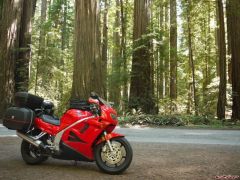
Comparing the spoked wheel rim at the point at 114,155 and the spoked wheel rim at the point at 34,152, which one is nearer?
the spoked wheel rim at the point at 114,155

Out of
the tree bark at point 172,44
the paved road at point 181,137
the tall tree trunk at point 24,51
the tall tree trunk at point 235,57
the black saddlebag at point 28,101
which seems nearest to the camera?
the black saddlebag at point 28,101

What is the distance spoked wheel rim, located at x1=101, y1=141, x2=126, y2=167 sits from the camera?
5.64m

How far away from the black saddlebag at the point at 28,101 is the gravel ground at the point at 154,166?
103 cm

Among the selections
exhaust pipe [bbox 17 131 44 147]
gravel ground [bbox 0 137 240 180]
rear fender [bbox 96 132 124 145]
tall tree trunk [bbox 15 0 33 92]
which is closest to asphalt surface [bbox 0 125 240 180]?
gravel ground [bbox 0 137 240 180]

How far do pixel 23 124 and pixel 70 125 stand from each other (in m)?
0.84

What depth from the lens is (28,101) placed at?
6223 millimetres

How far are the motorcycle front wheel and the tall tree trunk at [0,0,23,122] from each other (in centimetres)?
1054

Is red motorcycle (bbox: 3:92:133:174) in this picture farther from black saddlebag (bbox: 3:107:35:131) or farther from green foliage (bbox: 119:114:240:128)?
green foliage (bbox: 119:114:240:128)

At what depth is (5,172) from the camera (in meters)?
5.59

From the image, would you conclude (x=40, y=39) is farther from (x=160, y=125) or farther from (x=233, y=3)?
(x=233, y=3)

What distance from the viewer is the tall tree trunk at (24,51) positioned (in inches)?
640

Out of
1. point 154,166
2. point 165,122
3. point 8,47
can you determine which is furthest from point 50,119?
point 8,47

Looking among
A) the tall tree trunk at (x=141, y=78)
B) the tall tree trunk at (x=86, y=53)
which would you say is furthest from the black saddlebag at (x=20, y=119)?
the tall tree trunk at (x=141, y=78)

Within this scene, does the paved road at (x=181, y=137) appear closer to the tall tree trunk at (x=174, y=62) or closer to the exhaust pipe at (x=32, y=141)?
the exhaust pipe at (x=32, y=141)
